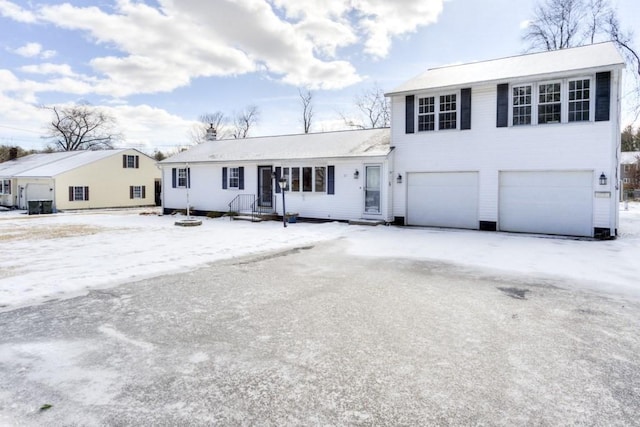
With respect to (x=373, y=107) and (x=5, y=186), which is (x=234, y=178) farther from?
(x=5, y=186)

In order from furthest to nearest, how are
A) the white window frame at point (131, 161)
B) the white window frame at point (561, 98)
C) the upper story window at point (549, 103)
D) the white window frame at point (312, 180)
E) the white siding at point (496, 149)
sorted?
1. the white window frame at point (131, 161)
2. the white window frame at point (312, 180)
3. the upper story window at point (549, 103)
4. the white window frame at point (561, 98)
5. the white siding at point (496, 149)

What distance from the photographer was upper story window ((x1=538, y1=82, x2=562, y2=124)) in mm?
12091

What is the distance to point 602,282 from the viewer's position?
651 centimetres

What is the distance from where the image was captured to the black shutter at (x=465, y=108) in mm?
13359

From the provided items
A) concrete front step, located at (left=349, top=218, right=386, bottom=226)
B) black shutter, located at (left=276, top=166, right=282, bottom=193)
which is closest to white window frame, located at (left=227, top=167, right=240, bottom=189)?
black shutter, located at (left=276, top=166, right=282, bottom=193)

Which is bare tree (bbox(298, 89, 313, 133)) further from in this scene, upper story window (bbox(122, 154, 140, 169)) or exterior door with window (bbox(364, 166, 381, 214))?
exterior door with window (bbox(364, 166, 381, 214))

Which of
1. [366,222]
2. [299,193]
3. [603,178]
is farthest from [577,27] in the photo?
[299,193]

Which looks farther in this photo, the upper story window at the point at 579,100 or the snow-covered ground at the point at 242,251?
the upper story window at the point at 579,100

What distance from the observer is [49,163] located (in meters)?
29.4

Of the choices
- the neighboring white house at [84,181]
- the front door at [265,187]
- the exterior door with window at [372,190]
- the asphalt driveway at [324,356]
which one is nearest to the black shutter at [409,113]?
the exterior door with window at [372,190]

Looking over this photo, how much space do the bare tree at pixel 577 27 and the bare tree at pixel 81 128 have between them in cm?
4856

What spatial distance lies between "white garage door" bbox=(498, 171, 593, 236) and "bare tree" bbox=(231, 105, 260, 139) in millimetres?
39461

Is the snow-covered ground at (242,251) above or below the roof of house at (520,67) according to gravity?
below

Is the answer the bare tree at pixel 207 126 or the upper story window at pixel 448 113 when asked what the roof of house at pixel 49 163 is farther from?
the upper story window at pixel 448 113
